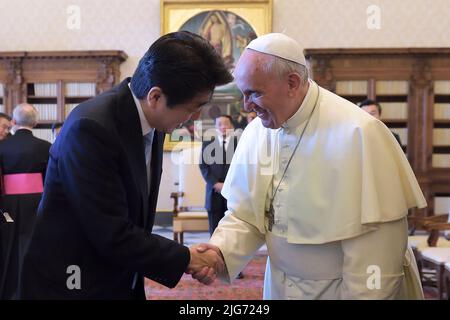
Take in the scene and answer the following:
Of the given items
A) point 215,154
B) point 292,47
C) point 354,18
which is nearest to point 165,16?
point 354,18

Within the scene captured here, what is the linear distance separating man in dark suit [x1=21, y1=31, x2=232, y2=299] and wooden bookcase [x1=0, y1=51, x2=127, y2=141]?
24.8 feet

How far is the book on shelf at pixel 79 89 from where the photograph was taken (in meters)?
9.20

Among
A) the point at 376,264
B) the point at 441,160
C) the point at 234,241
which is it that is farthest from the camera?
the point at 441,160

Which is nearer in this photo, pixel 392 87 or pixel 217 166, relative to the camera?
pixel 217 166

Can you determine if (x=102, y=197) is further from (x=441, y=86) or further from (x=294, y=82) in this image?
(x=441, y=86)

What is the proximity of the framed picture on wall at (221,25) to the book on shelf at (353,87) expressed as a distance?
160 centimetres

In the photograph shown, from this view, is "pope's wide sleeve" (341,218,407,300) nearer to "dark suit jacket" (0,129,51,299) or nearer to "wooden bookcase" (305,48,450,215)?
"dark suit jacket" (0,129,51,299)

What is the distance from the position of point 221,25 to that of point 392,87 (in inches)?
127

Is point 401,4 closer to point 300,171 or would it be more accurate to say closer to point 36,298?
point 300,171

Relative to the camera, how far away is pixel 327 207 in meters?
2.06

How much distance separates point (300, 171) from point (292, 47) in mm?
514

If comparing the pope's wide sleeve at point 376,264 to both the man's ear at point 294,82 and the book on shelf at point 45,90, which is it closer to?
the man's ear at point 294,82

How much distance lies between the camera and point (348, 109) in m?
2.14

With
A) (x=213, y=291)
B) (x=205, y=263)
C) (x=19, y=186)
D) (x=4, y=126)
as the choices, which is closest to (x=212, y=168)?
(x=213, y=291)
